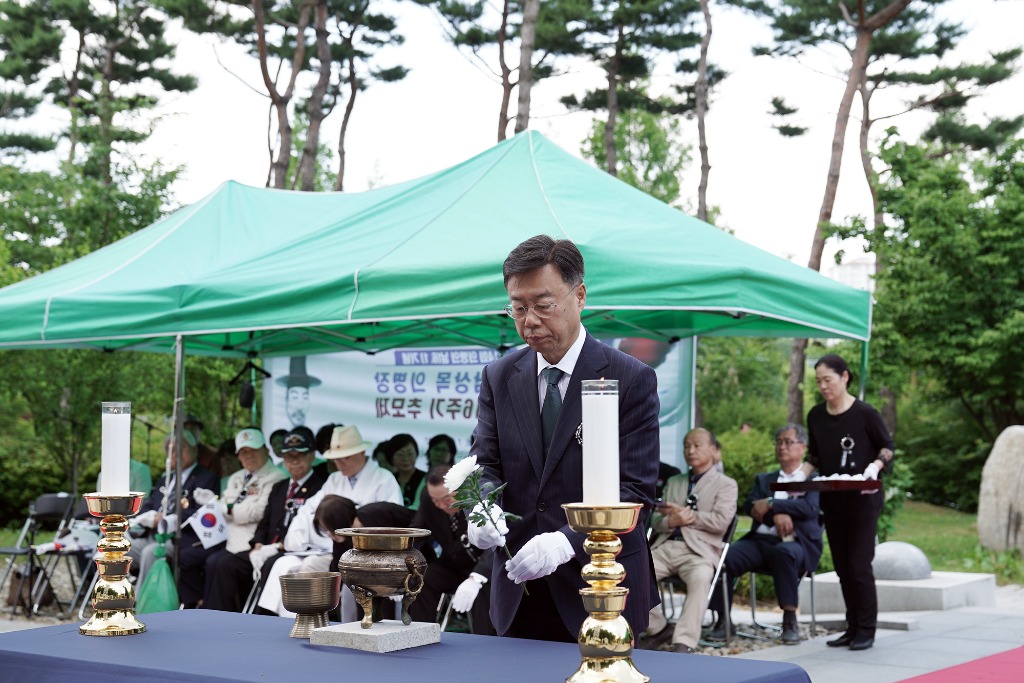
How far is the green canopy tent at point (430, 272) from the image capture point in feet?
19.2

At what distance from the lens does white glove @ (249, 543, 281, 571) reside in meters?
7.13

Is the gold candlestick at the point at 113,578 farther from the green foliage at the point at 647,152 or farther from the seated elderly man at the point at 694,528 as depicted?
the green foliage at the point at 647,152

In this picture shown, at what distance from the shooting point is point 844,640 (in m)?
6.86

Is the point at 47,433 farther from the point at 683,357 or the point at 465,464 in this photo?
the point at 465,464

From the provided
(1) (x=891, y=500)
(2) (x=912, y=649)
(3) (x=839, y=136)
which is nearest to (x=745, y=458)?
(3) (x=839, y=136)

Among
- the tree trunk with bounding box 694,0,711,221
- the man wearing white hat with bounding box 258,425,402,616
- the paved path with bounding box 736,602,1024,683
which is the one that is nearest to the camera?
the paved path with bounding box 736,602,1024,683

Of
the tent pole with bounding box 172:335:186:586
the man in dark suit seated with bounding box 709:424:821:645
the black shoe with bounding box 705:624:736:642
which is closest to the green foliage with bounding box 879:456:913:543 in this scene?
the man in dark suit seated with bounding box 709:424:821:645

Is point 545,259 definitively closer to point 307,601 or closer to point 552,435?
point 552,435

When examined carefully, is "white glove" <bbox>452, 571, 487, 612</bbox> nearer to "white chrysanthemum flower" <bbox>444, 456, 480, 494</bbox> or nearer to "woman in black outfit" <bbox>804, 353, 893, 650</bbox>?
"woman in black outfit" <bbox>804, 353, 893, 650</bbox>

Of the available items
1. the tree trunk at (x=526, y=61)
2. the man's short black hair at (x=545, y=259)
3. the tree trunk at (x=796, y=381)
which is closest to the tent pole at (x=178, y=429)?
the man's short black hair at (x=545, y=259)

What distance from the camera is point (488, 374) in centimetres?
305

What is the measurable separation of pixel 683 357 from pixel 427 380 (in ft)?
6.11

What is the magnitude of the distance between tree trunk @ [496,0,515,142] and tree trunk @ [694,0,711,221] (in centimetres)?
393

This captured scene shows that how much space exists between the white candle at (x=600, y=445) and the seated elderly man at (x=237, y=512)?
5.84m
